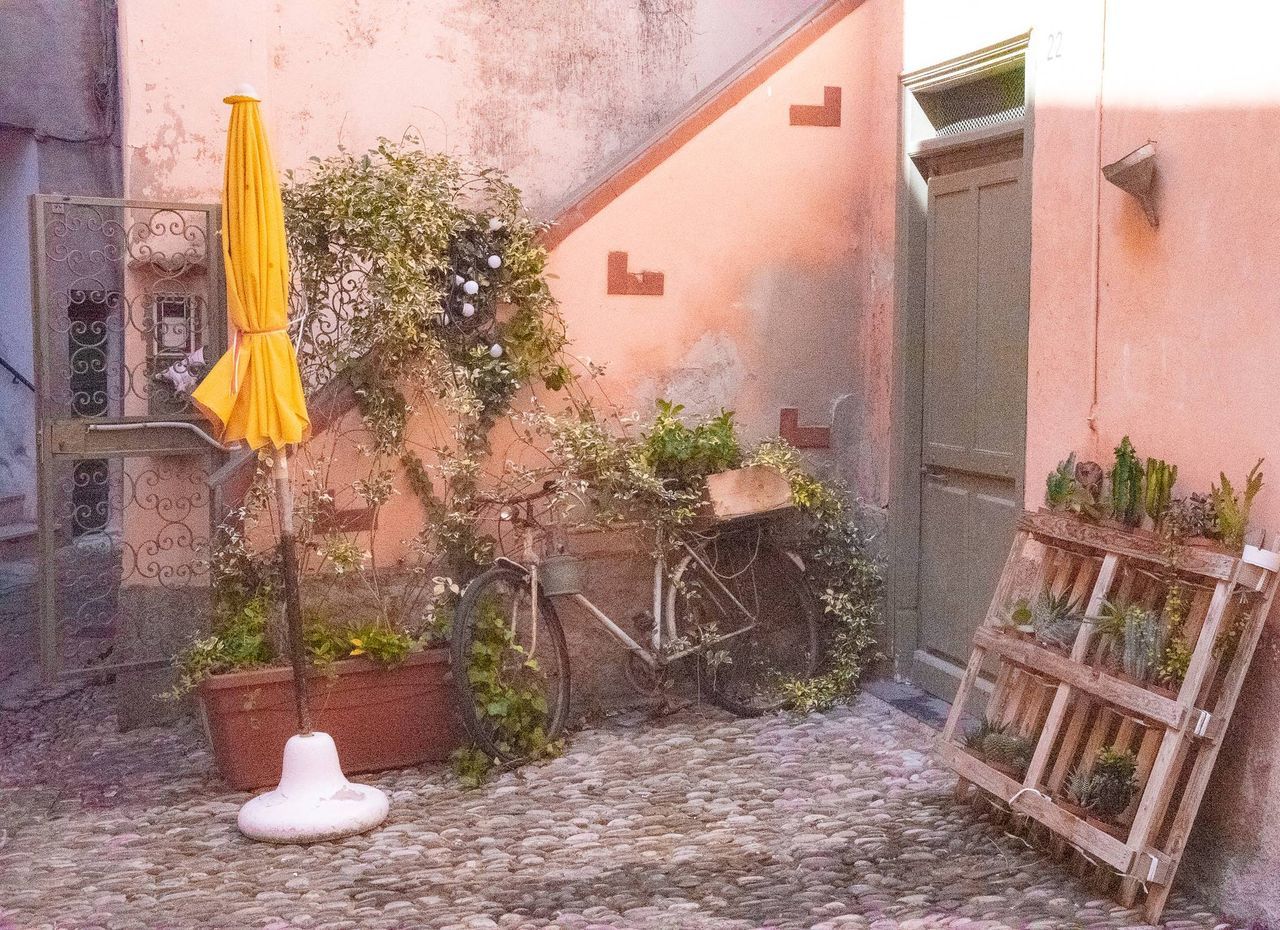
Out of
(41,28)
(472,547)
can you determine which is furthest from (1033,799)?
(41,28)

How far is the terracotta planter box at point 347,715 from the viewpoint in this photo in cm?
551

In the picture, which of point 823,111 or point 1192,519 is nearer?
point 1192,519

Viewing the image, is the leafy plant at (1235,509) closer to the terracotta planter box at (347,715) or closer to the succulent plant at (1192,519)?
the succulent plant at (1192,519)

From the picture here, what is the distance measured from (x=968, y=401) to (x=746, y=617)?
147cm

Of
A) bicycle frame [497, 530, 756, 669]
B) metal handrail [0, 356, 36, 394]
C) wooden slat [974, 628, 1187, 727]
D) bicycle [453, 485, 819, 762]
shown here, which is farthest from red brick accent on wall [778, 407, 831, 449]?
metal handrail [0, 356, 36, 394]

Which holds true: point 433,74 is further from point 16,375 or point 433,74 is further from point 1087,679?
point 1087,679

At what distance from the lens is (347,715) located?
5.69 metres

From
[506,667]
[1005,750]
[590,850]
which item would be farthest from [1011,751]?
[506,667]

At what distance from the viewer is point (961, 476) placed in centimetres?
626

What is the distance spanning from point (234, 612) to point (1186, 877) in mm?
3815

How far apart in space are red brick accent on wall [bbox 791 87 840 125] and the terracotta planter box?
10.3 feet

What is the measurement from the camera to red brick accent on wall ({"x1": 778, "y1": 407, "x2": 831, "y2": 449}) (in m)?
6.89

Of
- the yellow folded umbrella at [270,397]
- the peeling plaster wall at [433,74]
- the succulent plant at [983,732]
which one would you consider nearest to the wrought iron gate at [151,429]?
the peeling plaster wall at [433,74]

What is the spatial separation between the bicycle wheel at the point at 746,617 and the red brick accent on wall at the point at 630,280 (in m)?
1.23
